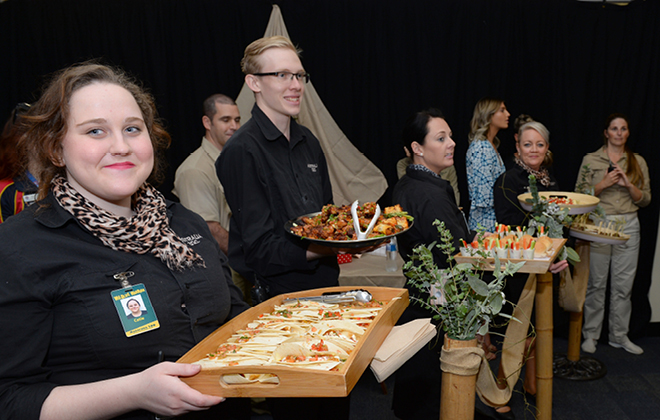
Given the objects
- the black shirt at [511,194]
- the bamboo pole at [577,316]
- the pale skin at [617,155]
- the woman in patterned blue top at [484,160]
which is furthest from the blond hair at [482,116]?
the bamboo pole at [577,316]

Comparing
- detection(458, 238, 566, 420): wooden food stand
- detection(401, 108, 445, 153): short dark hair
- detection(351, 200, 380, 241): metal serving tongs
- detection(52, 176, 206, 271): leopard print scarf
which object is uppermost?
detection(401, 108, 445, 153): short dark hair

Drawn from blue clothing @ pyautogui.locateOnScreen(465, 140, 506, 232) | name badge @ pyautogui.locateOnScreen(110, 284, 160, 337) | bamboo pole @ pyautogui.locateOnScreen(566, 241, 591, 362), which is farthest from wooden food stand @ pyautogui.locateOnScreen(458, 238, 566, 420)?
name badge @ pyautogui.locateOnScreen(110, 284, 160, 337)

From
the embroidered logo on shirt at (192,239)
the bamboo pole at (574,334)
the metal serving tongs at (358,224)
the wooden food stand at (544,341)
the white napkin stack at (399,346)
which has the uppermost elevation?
the embroidered logo on shirt at (192,239)

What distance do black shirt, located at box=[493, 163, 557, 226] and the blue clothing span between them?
126mm

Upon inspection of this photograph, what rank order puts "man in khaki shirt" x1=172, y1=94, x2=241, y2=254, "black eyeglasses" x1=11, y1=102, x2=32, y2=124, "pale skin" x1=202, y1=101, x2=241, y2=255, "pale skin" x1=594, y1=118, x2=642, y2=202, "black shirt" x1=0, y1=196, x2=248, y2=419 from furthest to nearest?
"pale skin" x1=594, y1=118, x2=642, y2=202 < "pale skin" x1=202, y1=101, x2=241, y2=255 < "man in khaki shirt" x1=172, y1=94, x2=241, y2=254 < "black eyeglasses" x1=11, y1=102, x2=32, y2=124 < "black shirt" x1=0, y1=196, x2=248, y2=419

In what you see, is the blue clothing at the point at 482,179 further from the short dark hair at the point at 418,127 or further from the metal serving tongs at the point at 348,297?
the metal serving tongs at the point at 348,297

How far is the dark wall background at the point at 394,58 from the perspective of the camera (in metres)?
3.52

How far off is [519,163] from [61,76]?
10.1 feet

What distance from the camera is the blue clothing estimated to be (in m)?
3.54

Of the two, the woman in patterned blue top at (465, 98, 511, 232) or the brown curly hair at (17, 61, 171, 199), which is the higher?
the brown curly hair at (17, 61, 171, 199)

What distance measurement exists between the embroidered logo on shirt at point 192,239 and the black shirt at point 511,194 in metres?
2.53

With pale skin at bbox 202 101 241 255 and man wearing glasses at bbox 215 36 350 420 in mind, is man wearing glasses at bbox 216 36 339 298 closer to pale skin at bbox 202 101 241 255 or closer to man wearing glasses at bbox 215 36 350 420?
man wearing glasses at bbox 215 36 350 420

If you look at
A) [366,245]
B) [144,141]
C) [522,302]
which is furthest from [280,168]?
[522,302]

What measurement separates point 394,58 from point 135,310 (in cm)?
331
